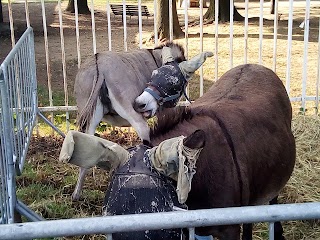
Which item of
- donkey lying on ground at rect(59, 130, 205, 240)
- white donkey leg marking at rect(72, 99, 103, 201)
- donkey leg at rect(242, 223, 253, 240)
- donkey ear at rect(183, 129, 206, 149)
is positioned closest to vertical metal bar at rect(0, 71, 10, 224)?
donkey lying on ground at rect(59, 130, 205, 240)

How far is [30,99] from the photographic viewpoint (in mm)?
4785

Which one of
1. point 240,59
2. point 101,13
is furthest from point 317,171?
point 101,13

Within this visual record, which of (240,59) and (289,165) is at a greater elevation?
(289,165)

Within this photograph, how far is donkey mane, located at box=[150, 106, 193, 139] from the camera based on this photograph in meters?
2.75

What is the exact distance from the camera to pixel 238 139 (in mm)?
3066

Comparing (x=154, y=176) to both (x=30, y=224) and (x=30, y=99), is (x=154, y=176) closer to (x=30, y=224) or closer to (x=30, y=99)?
(x=30, y=224)

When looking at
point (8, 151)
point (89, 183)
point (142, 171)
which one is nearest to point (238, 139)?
point (142, 171)

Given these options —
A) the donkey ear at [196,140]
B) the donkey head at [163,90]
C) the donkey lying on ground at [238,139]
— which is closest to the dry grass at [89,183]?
the donkey lying on ground at [238,139]

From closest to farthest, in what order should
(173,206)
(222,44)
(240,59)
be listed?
1. (173,206)
2. (240,59)
3. (222,44)

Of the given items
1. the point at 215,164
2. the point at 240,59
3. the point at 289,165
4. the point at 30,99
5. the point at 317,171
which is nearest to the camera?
the point at 215,164

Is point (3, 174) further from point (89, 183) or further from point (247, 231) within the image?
point (89, 183)

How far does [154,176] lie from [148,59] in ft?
10.2

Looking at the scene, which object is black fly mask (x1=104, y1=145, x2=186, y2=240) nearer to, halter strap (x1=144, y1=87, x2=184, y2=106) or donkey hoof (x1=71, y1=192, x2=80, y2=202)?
halter strap (x1=144, y1=87, x2=184, y2=106)

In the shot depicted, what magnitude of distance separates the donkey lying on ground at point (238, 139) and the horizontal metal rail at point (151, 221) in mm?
1056
